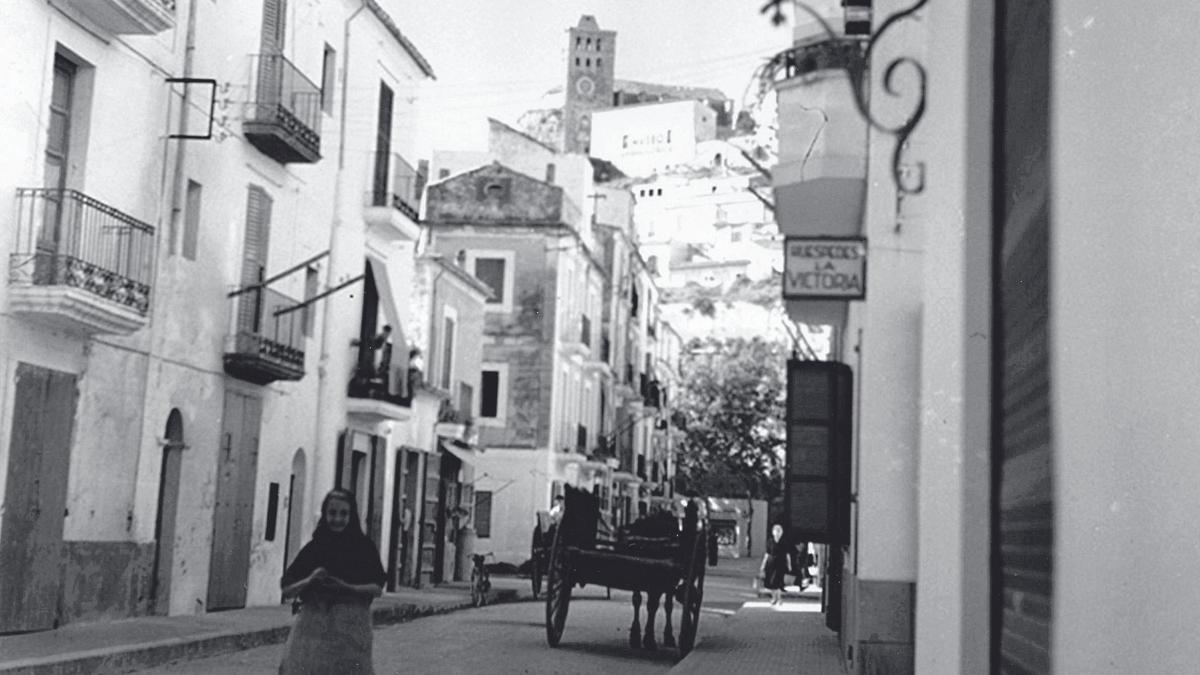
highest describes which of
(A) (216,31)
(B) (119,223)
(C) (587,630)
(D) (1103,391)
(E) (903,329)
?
(A) (216,31)

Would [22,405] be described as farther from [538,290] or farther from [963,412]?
[538,290]

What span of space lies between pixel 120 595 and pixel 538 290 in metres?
23.5

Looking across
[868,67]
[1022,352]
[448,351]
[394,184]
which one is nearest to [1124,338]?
[1022,352]

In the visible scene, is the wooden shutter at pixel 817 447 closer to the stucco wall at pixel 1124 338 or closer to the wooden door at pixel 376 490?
the stucco wall at pixel 1124 338

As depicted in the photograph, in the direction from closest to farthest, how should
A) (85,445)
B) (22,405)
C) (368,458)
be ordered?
(22,405) → (85,445) → (368,458)

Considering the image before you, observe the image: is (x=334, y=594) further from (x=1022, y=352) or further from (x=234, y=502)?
(x=234, y=502)

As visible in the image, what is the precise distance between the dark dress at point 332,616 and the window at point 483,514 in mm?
31971

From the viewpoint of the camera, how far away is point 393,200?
25.3 metres

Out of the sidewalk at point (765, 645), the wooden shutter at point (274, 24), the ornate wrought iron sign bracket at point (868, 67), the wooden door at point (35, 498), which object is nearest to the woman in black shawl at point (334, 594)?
the ornate wrought iron sign bracket at point (868, 67)

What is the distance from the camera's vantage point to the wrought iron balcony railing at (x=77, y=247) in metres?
14.4

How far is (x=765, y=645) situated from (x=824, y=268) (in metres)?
5.53

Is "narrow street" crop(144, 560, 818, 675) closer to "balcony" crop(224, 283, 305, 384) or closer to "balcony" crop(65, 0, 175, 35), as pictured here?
"balcony" crop(224, 283, 305, 384)

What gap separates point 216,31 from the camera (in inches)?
760

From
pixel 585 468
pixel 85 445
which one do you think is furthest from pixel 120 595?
pixel 585 468
